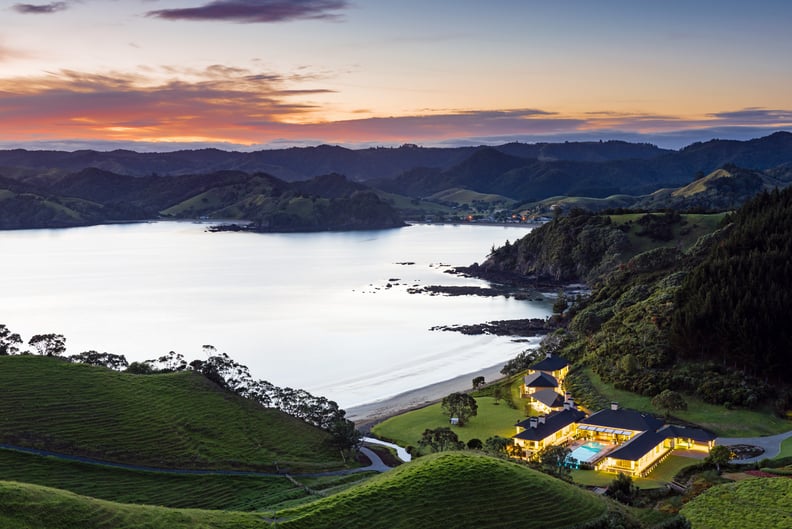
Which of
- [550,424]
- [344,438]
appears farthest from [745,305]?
[344,438]

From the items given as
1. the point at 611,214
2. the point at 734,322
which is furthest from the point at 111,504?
the point at 611,214

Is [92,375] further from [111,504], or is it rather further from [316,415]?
[111,504]

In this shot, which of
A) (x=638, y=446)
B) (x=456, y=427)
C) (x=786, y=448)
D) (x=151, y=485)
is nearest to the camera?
(x=151, y=485)

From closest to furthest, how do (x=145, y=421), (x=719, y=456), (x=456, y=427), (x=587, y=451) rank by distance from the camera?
(x=719, y=456) → (x=587, y=451) → (x=145, y=421) → (x=456, y=427)

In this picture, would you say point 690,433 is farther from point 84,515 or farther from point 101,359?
point 101,359

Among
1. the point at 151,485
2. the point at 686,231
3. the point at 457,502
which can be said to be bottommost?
the point at 151,485

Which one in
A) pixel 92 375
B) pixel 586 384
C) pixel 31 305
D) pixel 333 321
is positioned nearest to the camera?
pixel 92 375

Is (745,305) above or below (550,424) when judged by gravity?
above

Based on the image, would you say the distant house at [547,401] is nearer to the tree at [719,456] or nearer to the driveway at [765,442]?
the driveway at [765,442]
